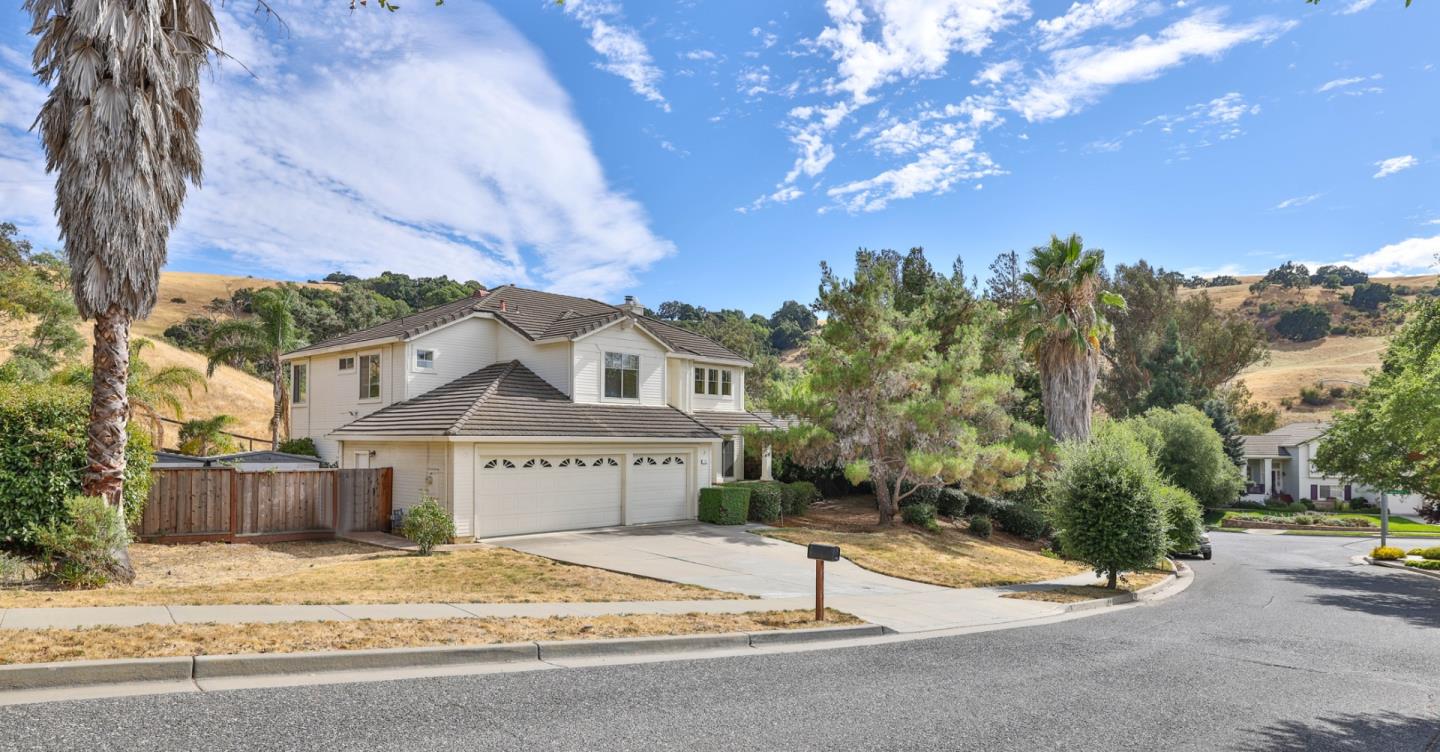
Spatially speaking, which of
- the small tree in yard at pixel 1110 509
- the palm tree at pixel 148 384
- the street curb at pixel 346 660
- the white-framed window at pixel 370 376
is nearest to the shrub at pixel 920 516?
the small tree in yard at pixel 1110 509

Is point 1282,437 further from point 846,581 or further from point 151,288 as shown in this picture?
point 151,288

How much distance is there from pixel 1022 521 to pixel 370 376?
2245cm

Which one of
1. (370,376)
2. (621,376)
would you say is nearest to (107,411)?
(370,376)

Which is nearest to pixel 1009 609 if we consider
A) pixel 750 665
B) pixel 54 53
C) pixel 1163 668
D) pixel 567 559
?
pixel 1163 668

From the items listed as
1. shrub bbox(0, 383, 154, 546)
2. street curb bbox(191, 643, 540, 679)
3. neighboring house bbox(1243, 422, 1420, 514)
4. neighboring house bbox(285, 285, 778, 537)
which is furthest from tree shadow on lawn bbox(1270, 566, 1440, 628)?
neighboring house bbox(1243, 422, 1420, 514)

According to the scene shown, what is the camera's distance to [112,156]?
12.2 metres

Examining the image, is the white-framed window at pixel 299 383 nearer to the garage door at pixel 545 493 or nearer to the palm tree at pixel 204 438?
the palm tree at pixel 204 438

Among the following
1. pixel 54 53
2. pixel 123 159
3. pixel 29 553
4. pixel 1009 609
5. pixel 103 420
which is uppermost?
pixel 54 53

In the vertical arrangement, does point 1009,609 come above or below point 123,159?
below

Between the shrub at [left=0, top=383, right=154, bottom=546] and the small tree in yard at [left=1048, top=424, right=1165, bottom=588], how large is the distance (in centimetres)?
1900

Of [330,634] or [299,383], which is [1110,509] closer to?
[330,634]

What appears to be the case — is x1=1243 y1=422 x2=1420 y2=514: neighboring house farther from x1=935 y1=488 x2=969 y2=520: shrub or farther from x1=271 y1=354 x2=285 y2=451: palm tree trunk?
x1=271 y1=354 x2=285 y2=451: palm tree trunk

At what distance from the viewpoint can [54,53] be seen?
12.3 meters

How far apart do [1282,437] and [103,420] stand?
73.2 m
